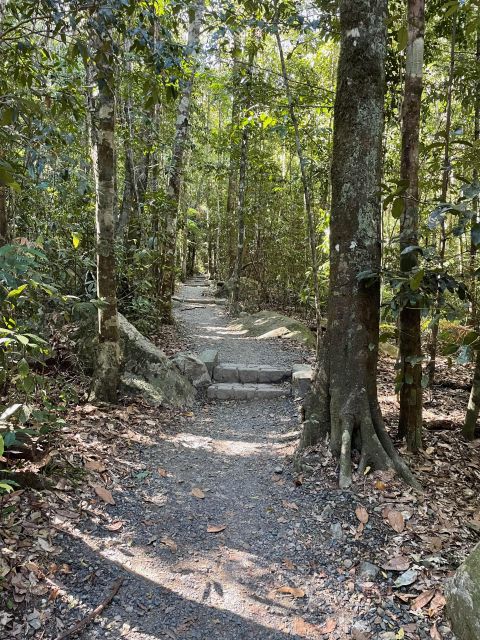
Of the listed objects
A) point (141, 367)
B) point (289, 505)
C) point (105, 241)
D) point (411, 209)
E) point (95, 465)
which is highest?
point (411, 209)

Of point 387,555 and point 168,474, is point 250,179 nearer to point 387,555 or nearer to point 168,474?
point 168,474

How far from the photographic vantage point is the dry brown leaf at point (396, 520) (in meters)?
3.27

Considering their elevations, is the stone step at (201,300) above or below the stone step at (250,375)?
above

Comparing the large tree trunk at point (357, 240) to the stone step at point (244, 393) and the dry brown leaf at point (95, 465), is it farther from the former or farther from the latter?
the stone step at point (244, 393)

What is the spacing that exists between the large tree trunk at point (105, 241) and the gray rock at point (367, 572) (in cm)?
361

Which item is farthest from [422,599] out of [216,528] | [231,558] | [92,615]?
[92,615]

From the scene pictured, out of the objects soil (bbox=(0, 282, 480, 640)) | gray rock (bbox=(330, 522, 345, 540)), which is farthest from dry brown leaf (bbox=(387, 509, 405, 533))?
gray rock (bbox=(330, 522, 345, 540))

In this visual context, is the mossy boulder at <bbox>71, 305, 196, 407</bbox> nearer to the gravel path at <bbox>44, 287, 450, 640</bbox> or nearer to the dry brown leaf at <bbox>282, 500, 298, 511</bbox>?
the gravel path at <bbox>44, 287, 450, 640</bbox>

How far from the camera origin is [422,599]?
269 cm

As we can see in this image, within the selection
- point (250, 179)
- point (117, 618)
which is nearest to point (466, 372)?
point (117, 618)

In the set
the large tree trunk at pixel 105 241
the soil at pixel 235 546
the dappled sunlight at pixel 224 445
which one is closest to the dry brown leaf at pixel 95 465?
the soil at pixel 235 546

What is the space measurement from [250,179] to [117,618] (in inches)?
561

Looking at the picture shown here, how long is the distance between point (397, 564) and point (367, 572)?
0.21 metres

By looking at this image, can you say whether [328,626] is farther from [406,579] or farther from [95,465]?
[95,465]
